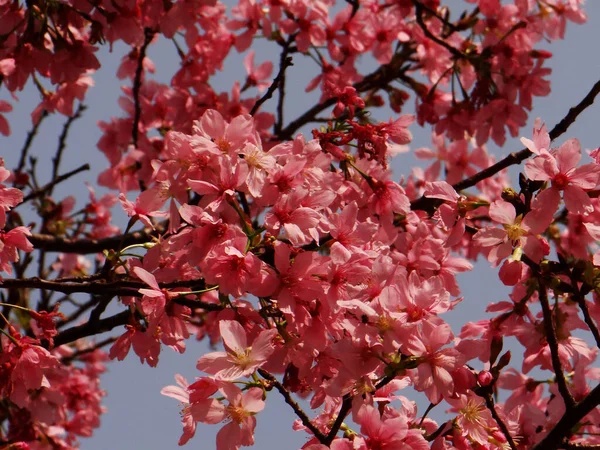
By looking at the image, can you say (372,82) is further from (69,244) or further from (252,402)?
(252,402)

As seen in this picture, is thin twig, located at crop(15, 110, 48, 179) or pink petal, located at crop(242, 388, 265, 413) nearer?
pink petal, located at crop(242, 388, 265, 413)

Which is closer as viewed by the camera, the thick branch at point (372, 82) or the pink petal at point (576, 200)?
the pink petal at point (576, 200)

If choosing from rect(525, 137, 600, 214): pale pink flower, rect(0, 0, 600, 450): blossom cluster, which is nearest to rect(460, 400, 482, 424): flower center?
rect(0, 0, 600, 450): blossom cluster

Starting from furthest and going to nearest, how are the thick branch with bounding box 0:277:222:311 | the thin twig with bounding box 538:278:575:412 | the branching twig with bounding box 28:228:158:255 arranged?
the branching twig with bounding box 28:228:158:255
the thick branch with bounding box 0:277:222:311
the thin twig with bounding box 538:278:575:412

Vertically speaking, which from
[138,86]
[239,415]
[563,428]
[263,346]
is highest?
[138,86]

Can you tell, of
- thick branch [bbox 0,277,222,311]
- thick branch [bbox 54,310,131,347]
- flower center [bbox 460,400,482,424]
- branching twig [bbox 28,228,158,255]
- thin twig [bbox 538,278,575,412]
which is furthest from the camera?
branching twig [bbox 28,228,158,255]

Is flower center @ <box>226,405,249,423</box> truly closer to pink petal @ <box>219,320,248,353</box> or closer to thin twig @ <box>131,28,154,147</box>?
pink petal @ <box>219,320,248,353</box>

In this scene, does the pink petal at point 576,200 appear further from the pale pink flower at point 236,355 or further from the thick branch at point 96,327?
the thick branch at point 96,327

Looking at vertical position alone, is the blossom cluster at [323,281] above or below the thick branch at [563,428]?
above

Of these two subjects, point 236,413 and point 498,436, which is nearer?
point 236,413

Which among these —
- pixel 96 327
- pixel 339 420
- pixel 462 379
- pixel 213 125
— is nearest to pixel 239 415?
pixel 339 420

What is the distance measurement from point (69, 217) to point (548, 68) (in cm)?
322

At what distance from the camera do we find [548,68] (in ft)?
14.7

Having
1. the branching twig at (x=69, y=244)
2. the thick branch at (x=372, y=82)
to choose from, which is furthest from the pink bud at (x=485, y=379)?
the thick branch at (x=372, y=82)
